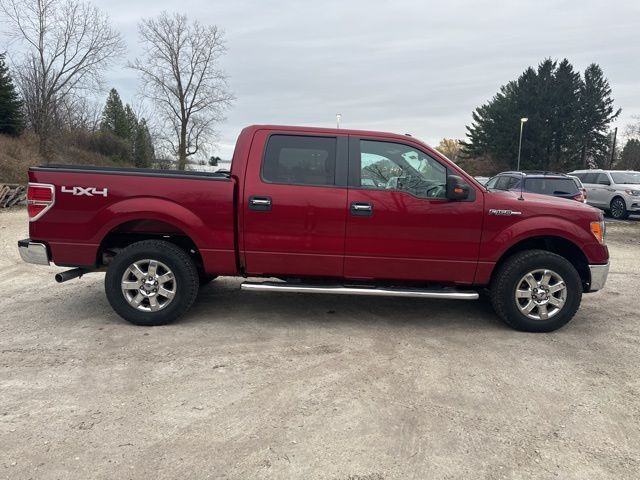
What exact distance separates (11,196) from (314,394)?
648 inches

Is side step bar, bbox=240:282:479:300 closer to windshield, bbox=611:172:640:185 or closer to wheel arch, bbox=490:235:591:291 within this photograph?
wheel arch, bbox=490:235:591:291

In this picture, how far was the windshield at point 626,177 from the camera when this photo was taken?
17175 mm

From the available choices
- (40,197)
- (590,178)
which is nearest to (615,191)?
(590,178)

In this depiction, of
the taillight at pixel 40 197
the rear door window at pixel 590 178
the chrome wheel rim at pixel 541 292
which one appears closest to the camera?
the taillight at pixel 40 197

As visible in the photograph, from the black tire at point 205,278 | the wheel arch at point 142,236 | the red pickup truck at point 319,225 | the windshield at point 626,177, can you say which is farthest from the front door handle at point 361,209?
the windshield at point 626,177

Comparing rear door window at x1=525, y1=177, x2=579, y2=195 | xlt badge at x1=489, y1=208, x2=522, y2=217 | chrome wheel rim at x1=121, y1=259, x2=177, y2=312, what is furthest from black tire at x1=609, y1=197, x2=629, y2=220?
chrome wheel rim at x1=121, y1=259, x2=177, y2=312

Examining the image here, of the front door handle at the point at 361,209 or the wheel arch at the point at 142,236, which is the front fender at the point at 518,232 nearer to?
the front door handle at the point at 361,209

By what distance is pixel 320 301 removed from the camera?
19.0ft

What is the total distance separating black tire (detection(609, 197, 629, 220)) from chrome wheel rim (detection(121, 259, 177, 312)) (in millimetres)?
16936

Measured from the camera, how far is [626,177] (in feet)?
56.9

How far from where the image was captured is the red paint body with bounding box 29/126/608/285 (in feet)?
15.2

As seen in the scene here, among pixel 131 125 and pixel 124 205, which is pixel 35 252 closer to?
pixel 124 205

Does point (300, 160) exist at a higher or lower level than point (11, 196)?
higher

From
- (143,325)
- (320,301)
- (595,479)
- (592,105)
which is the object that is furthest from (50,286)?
(592,105)
